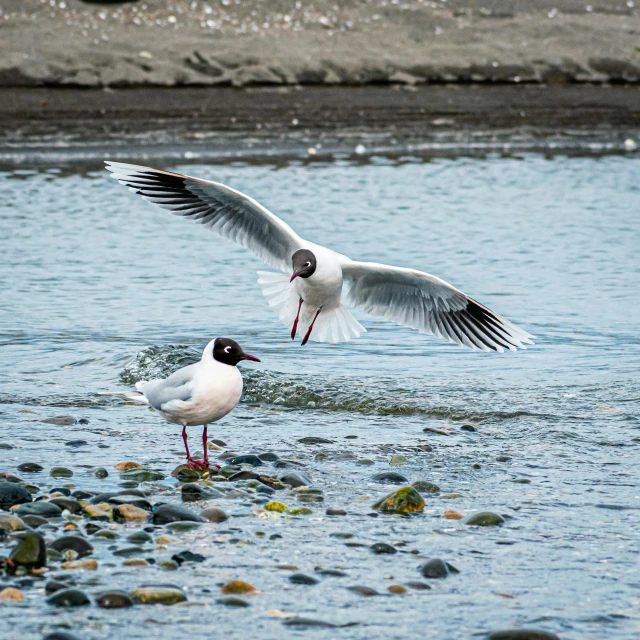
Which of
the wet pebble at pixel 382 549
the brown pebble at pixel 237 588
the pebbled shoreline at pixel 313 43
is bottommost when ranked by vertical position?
the brown pebble at pixel 237 588

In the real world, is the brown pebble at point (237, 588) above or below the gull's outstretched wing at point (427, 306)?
below

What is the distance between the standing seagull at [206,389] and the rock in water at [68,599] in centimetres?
196

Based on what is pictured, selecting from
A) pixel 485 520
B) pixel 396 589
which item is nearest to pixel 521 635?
pixel 396 589

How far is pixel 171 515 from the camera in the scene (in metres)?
5.59

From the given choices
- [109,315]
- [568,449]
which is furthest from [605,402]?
[109,315]

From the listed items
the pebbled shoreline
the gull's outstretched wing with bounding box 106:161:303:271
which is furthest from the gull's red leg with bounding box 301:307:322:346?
the pebbled shoreline

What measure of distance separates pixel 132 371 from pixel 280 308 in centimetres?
123

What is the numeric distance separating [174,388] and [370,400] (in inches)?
80.9

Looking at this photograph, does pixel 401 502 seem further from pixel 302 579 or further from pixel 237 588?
pixel 237 588

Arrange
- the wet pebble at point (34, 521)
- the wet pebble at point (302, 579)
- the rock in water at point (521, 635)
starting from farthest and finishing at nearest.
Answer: the wet pebble at point (34, 521)
the wet pebble at point (302, 579)
the rock in water at point (521, 635)

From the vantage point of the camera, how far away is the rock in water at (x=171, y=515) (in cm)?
559

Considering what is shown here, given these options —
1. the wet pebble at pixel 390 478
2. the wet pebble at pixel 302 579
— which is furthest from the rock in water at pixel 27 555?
the wet pebble at pixel 390 478

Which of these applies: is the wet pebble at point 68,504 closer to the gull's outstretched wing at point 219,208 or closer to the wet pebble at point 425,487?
the wet pebble at point 425,487

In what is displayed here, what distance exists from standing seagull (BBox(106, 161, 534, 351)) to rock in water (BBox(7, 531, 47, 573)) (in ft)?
12.5
